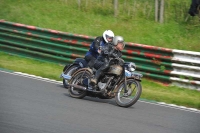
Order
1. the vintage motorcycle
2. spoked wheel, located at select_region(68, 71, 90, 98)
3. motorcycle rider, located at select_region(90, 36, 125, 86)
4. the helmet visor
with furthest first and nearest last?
the helmet visor < spoked wheel, located at select_region(68, 71, 90, 98) < motorcycle rider, located at select_region(90, 36, 125, 86) < the vintage motorcycle

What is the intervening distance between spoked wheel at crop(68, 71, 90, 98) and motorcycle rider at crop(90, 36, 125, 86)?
35 centimetres

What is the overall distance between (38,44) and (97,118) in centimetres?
761

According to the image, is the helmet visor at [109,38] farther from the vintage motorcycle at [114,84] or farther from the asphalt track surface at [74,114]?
the asphalt track surface at [74,114]

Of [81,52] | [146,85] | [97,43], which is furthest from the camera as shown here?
[81,52]

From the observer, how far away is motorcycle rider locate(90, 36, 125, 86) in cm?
1065

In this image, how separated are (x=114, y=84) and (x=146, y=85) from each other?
319 centimetres

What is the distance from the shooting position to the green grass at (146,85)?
12000 millimetres

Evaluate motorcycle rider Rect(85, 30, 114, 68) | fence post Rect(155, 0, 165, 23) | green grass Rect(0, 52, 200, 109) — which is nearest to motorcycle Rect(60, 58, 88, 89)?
motorcycle rider Rect(85, 30, 114, 68)

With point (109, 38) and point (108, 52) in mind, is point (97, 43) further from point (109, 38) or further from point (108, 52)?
point (108, 52)

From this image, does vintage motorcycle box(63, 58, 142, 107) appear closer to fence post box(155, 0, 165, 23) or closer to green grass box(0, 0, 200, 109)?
green grass box(0, 0, 200, 109)

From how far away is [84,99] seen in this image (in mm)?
11023

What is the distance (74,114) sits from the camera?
8.70m

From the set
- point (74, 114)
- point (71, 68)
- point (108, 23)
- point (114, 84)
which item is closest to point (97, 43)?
point (71, 68)

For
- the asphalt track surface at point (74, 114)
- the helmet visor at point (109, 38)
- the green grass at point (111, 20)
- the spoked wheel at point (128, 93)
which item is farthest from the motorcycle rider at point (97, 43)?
the green grass at point (111, 20)
